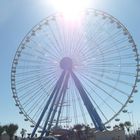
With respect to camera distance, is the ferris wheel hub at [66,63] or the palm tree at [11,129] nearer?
the ferris wheel hub at [66,63]

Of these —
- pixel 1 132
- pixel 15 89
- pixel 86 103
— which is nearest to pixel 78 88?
pixel 86 103

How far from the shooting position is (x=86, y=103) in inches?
1997

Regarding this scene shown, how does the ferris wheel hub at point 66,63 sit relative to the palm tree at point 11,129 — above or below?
above

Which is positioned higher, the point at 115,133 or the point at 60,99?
the point at 60,99

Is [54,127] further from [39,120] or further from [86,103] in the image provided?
[86,103]

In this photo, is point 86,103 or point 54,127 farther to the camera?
point 54,127

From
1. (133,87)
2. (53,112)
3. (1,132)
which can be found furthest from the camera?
(1,132)

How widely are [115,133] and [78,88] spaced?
764 centimetres

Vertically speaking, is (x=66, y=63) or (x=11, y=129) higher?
(x=66, y=63)

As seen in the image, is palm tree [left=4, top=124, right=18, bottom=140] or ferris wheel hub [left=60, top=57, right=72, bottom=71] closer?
ferris wheel hub [left=60, top=57, right=72, bottom=71]

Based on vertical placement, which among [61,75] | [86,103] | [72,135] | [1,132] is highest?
[61,75]

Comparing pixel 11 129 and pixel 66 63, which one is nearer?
pixel 66 63

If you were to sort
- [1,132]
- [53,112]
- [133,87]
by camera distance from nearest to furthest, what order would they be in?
[133,87] → [53,112] → [1,132]

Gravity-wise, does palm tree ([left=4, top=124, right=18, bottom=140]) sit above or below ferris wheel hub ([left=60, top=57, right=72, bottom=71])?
below
